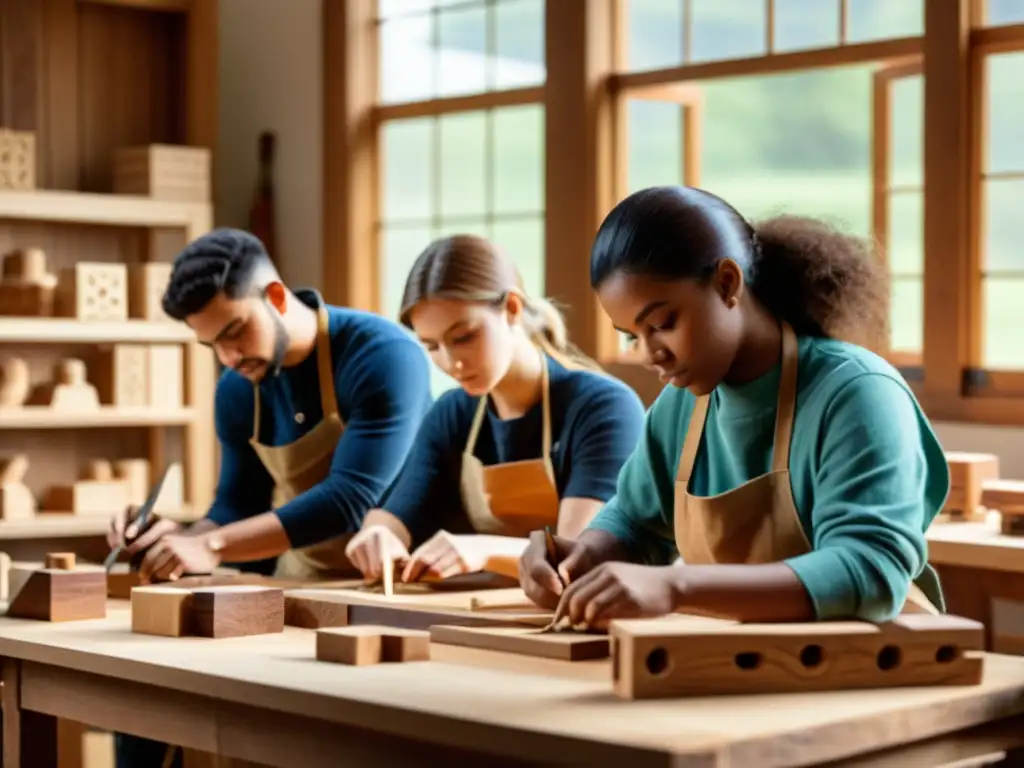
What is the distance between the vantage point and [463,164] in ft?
20.1

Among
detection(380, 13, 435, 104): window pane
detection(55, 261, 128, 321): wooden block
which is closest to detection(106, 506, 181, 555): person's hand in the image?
detection(55, 261, 128, 321): wooden block

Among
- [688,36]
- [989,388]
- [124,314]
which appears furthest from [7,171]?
[989,388]

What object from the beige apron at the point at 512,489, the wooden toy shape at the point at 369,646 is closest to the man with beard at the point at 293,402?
the beige apron at the point at 512,489

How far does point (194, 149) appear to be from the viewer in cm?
611

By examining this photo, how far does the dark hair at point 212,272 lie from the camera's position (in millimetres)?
3496

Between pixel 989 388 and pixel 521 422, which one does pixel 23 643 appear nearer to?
pixel 521 422

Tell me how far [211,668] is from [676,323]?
838 mm

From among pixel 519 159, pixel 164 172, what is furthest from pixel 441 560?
pixel 164 172

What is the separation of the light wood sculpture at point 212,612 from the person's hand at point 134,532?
51cm

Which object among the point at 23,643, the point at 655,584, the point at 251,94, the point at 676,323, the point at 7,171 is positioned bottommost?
the point at 23,643

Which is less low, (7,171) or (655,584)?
(7,171)

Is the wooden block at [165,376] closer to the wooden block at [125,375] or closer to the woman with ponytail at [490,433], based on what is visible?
the wooden block at [125,375]

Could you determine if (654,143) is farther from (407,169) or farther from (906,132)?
(407,169)

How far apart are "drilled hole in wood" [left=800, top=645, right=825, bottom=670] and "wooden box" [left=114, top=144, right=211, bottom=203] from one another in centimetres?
436
